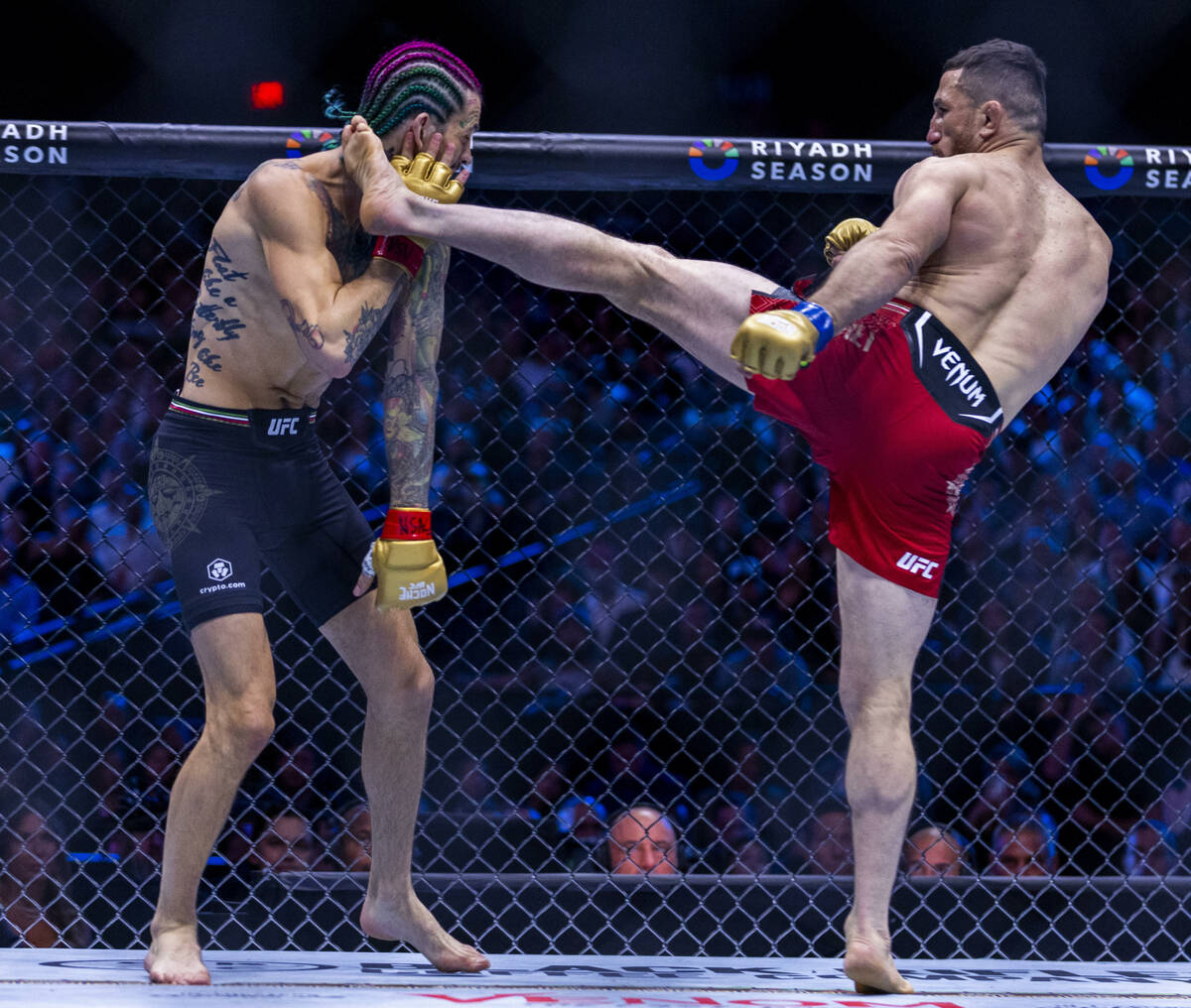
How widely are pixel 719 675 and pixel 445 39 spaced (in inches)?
95.7

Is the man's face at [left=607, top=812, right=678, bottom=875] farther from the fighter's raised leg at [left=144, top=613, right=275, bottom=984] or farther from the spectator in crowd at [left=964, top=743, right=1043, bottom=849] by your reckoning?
the fighter's raised leg at [left=144, top=613, right=275, bottom=984]

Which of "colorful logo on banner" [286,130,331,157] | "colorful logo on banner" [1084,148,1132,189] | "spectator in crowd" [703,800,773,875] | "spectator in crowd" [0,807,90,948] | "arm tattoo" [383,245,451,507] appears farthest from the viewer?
"spectator in crowd" [703,800,773,875]

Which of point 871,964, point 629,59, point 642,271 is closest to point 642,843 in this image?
point 871,964

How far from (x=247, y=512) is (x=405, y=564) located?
0.95ft

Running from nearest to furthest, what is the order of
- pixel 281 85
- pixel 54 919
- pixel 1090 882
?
pixel 1090 882 < pixel 54 919 < pixel 281 85

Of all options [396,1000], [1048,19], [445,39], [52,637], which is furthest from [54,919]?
[1048,19]

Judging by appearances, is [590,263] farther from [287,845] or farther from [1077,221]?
[287,845]

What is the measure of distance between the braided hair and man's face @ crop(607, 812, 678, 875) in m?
2.21

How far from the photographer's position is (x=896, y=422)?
2002mm

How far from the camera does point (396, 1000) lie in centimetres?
192

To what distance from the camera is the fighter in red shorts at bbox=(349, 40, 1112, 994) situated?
1978 millimetres

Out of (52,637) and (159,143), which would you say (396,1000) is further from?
(52,637)

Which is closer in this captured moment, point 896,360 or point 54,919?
point 896,360

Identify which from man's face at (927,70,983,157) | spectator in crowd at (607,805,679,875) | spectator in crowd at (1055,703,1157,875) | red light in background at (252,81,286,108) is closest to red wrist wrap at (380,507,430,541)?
man's face at (927,70,983,157)
